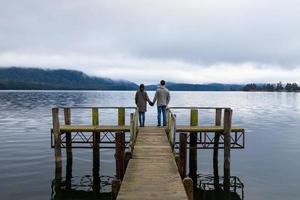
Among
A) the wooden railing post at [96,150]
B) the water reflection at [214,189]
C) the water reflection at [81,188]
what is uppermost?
the wooden railing post at [96,150]

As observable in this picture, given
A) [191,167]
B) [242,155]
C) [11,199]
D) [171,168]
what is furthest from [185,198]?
[242,155]

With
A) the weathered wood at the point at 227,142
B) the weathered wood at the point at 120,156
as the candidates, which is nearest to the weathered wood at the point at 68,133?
the weathered wood at the point at 120,156

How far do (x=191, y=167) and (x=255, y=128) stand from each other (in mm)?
27317

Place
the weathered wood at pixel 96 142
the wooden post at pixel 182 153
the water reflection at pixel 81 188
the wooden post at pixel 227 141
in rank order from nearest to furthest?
the wooden post at pixel 182 153 < the water reflection at pixel 81 188 < the wooden post at pixel 227 141 < the weathered wood at pixel 96 142

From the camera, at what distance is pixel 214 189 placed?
2239 centimetres

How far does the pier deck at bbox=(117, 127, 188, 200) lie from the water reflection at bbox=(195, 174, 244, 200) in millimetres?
3971

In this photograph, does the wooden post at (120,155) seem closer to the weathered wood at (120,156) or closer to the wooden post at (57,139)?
the weathered wood at (120,156)

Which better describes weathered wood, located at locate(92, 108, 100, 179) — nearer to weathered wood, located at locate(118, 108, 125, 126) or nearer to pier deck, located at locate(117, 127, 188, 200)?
weathered wood, located at locate(118, 108, 125, 126)

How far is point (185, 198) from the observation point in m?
11.3

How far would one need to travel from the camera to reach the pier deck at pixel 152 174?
11688 mm

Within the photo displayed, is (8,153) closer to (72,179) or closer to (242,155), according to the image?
(72,179)

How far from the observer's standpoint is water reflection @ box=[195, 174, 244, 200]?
2092 centimetres

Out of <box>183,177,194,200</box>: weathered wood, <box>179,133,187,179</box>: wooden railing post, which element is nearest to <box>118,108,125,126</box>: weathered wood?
<box>179,133,187,179</box>: wooden railing post

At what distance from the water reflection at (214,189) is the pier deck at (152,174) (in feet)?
13.0
